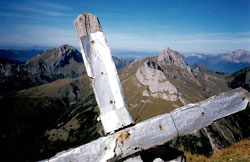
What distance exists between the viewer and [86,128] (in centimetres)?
18125

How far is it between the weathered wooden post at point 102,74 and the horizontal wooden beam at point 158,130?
0.18 meters

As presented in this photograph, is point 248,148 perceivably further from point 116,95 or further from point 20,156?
point 20,156

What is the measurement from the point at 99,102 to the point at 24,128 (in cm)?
22782

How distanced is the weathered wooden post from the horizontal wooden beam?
182mm

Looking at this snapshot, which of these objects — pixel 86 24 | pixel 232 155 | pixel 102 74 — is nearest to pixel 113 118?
pixel 102 74

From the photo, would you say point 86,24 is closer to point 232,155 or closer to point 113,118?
point 113,118

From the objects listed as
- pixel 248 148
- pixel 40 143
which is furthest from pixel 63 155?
pixel 40 143

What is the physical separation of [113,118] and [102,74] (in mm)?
676

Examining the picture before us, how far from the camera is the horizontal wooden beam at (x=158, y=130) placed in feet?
6.91

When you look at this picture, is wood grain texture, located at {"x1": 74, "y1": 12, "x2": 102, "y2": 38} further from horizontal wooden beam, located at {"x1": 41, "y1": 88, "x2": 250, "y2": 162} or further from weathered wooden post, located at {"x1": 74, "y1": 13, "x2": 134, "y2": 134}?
horizontal wooden beam, located at {"x1": 41, "y1": 88, "x2": 250, "y2": 162}

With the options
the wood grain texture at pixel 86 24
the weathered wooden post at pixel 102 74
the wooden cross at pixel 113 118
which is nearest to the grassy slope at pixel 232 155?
the wooden cross at pixel 113 118

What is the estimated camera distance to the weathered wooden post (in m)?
2.24

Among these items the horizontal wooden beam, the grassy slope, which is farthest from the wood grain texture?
the grassy slope

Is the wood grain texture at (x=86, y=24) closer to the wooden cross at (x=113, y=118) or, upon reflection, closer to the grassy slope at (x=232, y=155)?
the wooden cross at (x=113, y=118)
